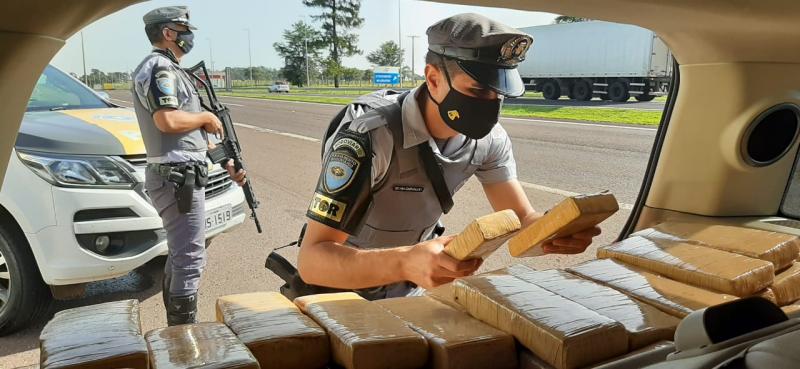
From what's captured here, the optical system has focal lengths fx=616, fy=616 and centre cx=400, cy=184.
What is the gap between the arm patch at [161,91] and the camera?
9.43 ft

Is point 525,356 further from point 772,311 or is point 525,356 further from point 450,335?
point 772,311

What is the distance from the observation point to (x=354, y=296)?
3.56 feet

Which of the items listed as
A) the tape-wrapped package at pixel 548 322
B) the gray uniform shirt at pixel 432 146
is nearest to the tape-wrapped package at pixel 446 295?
the tape-wrapped package at pixel 548 322

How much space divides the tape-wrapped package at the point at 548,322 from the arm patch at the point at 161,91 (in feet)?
7.40

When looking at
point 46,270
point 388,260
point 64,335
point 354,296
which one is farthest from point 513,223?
point 46,270

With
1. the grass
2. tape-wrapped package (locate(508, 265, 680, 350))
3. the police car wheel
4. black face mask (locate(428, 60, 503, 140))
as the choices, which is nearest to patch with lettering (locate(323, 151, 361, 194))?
black face mask (locate(428, 60, 503, 140))

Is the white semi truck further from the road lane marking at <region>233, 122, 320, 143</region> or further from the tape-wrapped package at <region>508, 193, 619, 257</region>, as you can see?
the tape-wrapped package at <region>508, 193, 619, 257</region>

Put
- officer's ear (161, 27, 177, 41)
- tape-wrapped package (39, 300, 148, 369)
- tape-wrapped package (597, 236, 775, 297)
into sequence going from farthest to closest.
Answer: officer's ear (161, 27, 177, 41) → tape-wrapped package (597, 236, 775, 297) → tape-wrapped package (39, 300, 148, 369)

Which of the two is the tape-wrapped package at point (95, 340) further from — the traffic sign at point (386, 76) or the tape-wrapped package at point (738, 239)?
the traffic sign at point (386, 76)

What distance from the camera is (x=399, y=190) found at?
67.0 inches

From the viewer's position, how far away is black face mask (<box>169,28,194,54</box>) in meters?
3.16

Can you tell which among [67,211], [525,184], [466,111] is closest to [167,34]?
[67,211]

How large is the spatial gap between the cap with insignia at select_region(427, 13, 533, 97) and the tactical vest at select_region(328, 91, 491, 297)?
0.23m

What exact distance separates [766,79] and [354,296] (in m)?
1.27
